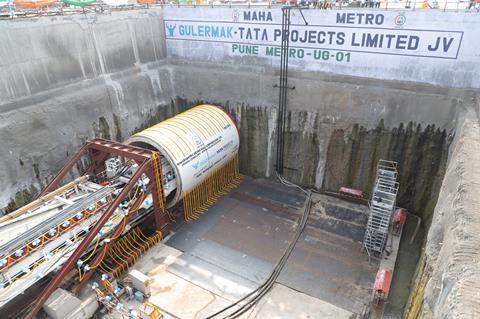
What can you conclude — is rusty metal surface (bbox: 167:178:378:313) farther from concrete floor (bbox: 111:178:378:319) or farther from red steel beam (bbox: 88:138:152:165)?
red steel beam (bbox: 88:138:152:165)

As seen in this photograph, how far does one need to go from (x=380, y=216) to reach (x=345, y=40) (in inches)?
308

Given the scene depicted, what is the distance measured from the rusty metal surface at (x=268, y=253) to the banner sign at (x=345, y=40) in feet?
23.9

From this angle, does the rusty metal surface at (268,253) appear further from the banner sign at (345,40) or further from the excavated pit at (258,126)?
the banner sign at (345,40)

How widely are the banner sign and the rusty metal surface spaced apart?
730 centimetres

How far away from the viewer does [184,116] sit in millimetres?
16266

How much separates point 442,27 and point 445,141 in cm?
461

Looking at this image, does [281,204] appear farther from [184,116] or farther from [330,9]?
[330,9]

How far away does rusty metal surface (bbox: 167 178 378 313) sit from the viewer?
12.0 m

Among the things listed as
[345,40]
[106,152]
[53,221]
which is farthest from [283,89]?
[53,221]

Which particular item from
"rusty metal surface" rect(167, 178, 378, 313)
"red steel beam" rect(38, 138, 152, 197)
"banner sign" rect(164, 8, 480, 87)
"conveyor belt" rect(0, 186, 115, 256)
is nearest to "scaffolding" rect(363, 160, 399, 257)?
"rusty metal surface" rect(167, 178, 378, 313)

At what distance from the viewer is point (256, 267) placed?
1285 cm

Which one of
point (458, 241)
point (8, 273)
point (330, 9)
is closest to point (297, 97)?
point (330, 9)

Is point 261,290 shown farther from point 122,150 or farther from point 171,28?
point 171,28

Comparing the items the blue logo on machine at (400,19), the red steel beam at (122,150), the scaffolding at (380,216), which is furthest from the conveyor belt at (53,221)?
the blue logo on machine at (400,19)
